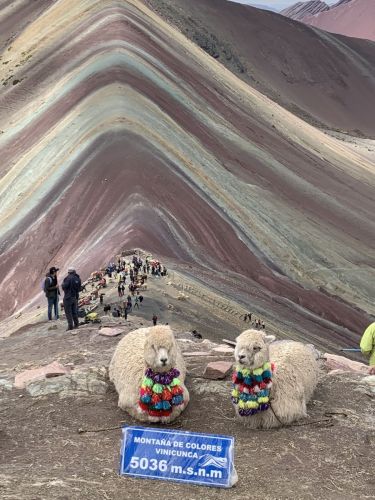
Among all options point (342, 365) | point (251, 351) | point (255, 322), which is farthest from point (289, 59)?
point (251, 351)

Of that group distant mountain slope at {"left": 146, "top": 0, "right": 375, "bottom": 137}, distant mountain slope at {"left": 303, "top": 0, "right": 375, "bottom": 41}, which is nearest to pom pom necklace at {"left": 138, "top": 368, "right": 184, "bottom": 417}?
distant mountain slope at {"left": 146, "top": 0, "right": 375, "bottom": 137}

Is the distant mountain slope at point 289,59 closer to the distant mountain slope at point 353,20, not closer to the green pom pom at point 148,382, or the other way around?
the distant mountain slope at point 353,20

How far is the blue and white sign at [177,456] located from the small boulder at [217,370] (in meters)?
2.69

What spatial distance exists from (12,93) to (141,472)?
161 ft

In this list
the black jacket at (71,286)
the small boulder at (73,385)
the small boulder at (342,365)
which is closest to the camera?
the small boulder at (73,385)

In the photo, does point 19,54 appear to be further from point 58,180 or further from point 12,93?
point 58,180

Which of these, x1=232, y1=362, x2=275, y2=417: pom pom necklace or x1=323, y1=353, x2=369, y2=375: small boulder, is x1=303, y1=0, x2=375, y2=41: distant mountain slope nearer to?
x1=323, y1=353, x2=369, y2=375: small boulder

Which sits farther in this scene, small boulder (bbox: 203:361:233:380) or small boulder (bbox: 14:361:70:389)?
small boulder (bbox: 14:361:70:389)

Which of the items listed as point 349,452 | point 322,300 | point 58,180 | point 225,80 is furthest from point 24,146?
point 349,452

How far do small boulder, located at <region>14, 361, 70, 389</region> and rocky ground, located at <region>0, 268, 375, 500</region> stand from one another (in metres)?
0.11

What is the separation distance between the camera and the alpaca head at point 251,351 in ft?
29.2

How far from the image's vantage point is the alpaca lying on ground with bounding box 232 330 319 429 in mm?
9000

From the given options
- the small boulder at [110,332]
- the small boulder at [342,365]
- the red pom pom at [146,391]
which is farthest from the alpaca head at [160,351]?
the small boulder at [110,332]

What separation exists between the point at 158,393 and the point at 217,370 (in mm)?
1467
